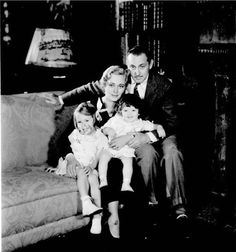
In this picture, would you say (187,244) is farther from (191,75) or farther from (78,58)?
(78,58)

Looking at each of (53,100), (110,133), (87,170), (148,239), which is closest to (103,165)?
(87,170)

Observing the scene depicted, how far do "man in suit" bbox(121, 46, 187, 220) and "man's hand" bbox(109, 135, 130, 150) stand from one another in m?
0.04

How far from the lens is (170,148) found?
7.20ft

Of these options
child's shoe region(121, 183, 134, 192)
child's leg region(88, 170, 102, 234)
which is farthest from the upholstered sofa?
child's shoe region(121, 183, 134, 192)

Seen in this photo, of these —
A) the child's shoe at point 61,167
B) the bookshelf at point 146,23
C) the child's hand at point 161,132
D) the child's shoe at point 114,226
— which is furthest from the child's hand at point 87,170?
the bookshelf at point 146,23

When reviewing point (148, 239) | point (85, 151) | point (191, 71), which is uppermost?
point (191, 71)

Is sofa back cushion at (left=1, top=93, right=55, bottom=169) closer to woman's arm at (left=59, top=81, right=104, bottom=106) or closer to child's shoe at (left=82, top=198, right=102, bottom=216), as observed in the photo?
woman's arm at (left=59, top=81, right=104, bottom=106)

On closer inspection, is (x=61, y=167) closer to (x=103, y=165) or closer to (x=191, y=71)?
(x=103, y=165)

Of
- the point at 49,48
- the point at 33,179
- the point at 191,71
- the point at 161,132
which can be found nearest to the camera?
the point at 33,179

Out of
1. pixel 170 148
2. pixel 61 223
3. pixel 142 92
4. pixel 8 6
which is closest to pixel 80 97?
pixel 142 92

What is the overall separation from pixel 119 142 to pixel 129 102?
23 cm

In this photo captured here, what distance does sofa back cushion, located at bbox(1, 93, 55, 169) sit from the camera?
219 centimetres

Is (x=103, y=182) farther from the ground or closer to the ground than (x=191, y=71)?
closer to the ground

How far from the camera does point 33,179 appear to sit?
78.4 inches
